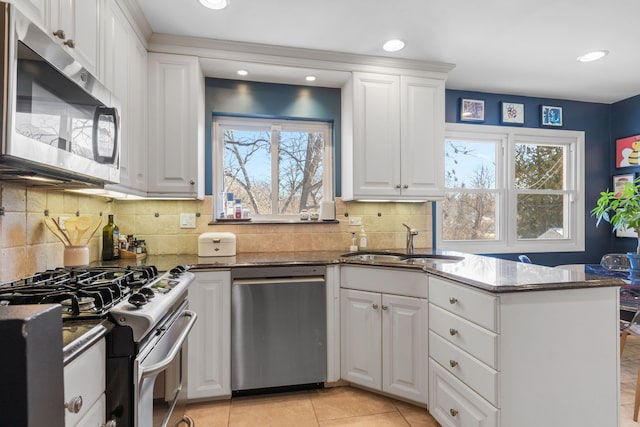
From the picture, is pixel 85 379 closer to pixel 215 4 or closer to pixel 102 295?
pixel 102 295

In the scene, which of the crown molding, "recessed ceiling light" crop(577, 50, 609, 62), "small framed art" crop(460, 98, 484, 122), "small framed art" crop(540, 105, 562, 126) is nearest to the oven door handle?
the crown molding

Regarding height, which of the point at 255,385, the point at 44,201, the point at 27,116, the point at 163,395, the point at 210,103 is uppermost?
the point at 210,103

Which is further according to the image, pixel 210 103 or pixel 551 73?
pixel 551 73

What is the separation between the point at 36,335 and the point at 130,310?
585 mm

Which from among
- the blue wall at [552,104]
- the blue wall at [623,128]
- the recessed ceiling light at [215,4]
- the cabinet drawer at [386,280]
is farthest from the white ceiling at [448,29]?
the cabinet drawer at [386,280]

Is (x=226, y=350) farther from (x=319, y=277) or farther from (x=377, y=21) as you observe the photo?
(x=377, y=21)

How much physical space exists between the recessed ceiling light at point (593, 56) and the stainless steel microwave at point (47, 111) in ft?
10.8

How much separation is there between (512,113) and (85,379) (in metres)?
3.83

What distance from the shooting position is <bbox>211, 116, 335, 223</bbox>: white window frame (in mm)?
2727

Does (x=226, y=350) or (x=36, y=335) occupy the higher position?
(x=36, y=335)

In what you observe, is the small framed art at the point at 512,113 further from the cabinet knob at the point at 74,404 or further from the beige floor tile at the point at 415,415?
the cabinet knob at the point at 74,404

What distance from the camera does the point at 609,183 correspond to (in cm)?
353

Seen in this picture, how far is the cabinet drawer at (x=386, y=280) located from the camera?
1955 mm

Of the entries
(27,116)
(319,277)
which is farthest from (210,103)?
(27,116)
